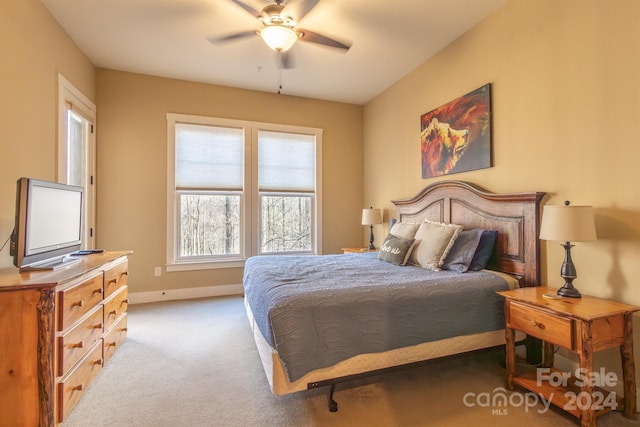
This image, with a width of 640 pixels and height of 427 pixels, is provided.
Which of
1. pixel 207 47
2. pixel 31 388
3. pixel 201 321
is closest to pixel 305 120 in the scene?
pixel 207 47

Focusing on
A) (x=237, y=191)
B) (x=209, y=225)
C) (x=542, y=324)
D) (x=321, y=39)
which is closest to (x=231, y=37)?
(x=321, y=39)

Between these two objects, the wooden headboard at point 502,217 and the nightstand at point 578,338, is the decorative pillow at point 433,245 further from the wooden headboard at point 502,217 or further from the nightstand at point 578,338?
the nightstand at point 578,338

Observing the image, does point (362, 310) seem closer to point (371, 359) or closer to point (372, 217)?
point (371, 359)

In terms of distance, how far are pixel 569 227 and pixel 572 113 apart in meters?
0.94

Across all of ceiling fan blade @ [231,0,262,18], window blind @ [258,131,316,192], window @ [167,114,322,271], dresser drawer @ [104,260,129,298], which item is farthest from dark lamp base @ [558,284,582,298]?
window blind @ [258,131,316,192]

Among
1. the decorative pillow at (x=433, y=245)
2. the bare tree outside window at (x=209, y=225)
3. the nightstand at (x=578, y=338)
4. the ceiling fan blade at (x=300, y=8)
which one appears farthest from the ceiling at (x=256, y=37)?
the nightstand at (x=578, y=338)

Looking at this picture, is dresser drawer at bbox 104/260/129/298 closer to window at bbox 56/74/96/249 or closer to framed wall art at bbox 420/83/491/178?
window at bbox 56/74/96/249

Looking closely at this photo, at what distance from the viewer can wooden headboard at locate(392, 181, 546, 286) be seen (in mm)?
2377

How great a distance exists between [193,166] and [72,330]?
113 inches

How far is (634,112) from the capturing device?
6.11ft

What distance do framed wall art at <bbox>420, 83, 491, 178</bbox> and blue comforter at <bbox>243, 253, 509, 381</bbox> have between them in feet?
4.04

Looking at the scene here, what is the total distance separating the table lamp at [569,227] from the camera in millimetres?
1843

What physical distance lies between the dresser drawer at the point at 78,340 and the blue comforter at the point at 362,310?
1113mm

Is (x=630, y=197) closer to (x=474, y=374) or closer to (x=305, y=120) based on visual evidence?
(x=474, y=374)
